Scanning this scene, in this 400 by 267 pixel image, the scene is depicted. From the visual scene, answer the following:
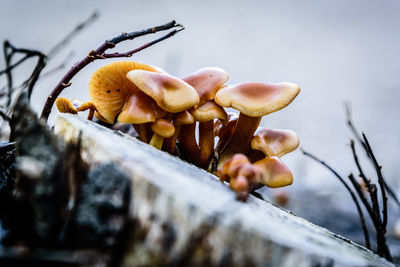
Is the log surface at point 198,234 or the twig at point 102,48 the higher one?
the twig at point 102,48

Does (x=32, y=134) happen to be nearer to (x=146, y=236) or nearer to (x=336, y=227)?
(x=146, y=236)

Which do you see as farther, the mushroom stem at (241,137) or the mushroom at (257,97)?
the mushroom stem at (241,137)

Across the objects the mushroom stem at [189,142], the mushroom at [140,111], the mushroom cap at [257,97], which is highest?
the mushroom cap at [257,97]

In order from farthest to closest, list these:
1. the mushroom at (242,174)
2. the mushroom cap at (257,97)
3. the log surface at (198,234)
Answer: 1. the mushroom cap at (257,97)
2. the mushroom at (242,174)
3. the log surface at (198,234)

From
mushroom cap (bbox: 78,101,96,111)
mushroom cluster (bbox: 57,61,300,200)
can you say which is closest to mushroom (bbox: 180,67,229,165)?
mushroom cluster (bbox: 57,61,300,200)

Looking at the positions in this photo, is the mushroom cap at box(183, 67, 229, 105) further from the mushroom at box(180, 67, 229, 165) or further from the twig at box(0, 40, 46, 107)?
the twig at box(0, 40, 46, 107)

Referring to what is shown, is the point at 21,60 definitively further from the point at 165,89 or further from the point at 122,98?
the point at 165,89

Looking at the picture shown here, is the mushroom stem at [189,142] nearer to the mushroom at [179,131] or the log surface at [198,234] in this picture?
the mushroom at [179,131]

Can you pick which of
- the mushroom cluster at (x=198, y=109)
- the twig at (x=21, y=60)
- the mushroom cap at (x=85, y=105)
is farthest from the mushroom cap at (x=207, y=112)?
the twig at (x=21, y=60)
